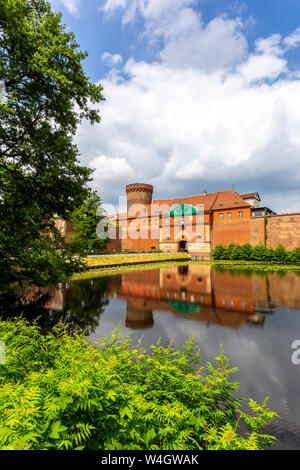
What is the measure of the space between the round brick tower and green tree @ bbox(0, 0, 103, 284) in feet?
171

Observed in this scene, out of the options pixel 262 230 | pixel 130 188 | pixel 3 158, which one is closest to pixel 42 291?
pixel 3 158

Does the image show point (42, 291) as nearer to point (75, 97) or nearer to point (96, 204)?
point (75, 97)

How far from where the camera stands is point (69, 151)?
28.6 ft

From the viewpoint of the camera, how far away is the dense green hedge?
3269 centimetres

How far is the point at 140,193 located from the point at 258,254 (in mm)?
36440

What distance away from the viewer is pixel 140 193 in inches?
2418

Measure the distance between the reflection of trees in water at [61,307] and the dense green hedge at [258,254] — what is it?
1112 inches

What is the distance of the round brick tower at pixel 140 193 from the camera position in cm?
6116

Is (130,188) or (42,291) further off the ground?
(130,188)

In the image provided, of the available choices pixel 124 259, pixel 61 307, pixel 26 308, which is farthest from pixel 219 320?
pixel 124 259

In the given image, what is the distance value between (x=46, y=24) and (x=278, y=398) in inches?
482

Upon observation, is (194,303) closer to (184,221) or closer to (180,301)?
(180,301)

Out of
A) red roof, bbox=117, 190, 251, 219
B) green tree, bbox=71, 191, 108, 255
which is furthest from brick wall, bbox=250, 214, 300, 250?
green tree, bbox=71, 191, 108, 255

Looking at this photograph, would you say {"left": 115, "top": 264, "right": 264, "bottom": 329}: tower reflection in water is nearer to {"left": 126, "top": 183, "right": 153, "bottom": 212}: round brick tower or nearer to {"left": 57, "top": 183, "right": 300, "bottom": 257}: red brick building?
{"left": 57, "top": 183, "right": 300, "bottom": 257}: red brick building
